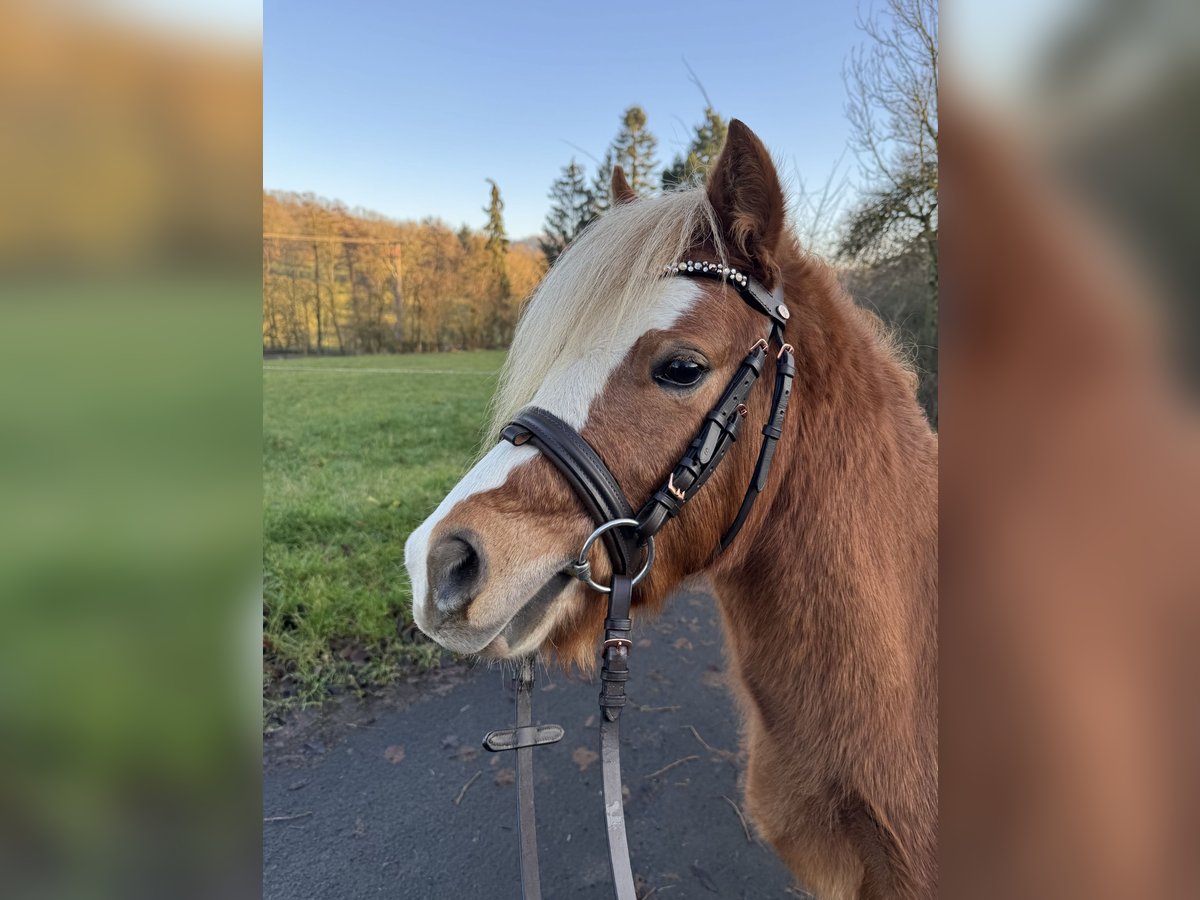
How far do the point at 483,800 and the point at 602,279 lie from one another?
2843mm


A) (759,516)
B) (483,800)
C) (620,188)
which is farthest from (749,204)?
(483,800)

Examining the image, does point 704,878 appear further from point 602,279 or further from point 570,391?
point 602,279

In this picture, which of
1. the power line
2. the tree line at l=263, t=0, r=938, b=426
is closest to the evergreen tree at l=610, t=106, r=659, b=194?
the tree line at l=263, t=0, r=938, b=426

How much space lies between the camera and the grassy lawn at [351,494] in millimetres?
3895

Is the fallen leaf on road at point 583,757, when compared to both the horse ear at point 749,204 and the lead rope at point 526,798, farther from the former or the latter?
the horse ear at point 749,204

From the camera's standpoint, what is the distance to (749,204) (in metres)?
1.53

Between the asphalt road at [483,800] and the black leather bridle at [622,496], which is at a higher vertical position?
the black leather bridle at [622,496]

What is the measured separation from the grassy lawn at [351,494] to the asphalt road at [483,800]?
400 mm
